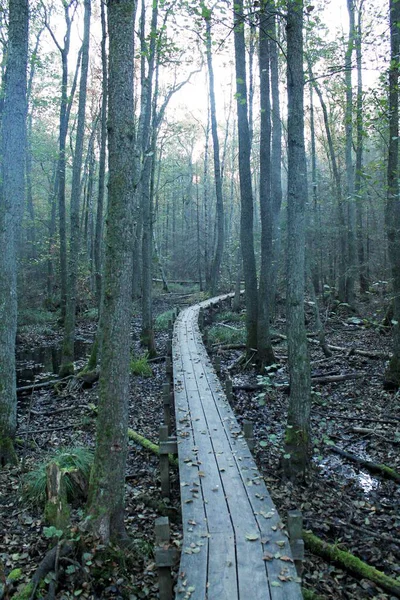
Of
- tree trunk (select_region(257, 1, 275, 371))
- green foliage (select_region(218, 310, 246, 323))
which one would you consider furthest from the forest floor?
green foliage (select_region(218, 310, 246, 323))

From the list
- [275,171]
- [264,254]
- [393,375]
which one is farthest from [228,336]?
[275,171]

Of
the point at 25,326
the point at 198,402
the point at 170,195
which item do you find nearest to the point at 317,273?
the point at 25,326

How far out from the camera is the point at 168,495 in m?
6.03

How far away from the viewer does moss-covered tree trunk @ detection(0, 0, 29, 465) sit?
6812 millimetres

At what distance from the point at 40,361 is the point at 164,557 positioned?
1302cm

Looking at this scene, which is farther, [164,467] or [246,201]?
[246,201]

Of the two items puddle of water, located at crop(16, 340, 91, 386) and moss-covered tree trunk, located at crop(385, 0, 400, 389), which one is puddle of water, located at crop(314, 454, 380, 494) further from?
puddle of water, located at crop(16, 340, 91, 386)

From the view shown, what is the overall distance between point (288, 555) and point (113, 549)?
169cm

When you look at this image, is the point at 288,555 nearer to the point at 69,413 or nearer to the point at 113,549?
the point at 113,549

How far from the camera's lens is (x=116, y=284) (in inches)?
175

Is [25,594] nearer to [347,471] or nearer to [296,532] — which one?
[296,532]

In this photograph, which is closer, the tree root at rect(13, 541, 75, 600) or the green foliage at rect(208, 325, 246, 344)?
the tree root at rect(13, 541, 75, 600)

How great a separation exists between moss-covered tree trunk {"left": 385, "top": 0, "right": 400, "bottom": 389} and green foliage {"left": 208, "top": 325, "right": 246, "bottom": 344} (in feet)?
20.4

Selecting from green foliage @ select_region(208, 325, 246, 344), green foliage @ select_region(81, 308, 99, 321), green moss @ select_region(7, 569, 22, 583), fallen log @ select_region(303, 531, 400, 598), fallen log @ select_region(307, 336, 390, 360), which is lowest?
fallen log @ select_region(303, 531, 400, 598)
